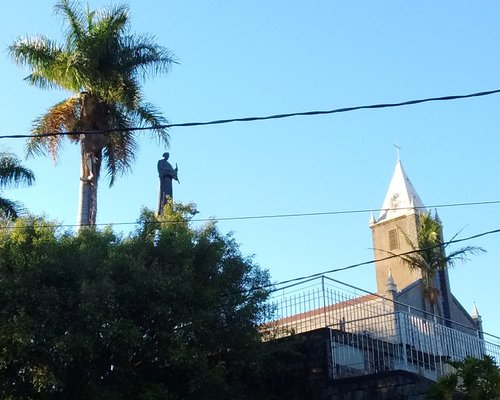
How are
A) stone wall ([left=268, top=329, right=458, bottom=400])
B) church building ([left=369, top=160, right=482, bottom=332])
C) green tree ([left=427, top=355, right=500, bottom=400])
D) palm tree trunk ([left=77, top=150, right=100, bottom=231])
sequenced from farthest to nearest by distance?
1. church building ([left=369, top=160, right=482, bottom=332])
2. palm tree trunk ([left=77, top=150, right=100, bottom=231])
3. stone wall ([left=268, top=329, right=458, bottom=400])
4. green tree ([left=427, top=355, right=500, bottom=400])

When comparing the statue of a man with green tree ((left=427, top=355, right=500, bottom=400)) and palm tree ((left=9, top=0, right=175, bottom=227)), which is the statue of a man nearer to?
palm tree ((left=9, top=0, right=175, bottom=227))

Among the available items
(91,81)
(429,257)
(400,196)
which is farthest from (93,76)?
(400,196)

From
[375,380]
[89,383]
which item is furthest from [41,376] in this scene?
[375,380]

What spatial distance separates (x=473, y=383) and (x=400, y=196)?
4185 centimetres

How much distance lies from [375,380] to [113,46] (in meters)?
11.8

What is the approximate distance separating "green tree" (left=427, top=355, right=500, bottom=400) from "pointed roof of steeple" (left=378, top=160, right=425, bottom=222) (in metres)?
39.9

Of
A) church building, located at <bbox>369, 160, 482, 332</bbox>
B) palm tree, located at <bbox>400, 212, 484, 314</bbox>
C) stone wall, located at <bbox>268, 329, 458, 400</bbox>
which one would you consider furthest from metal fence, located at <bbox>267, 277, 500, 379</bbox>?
church building, located at <bbox>369, 160, 482, 332</bbox>

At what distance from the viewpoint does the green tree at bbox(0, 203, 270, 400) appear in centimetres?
1386

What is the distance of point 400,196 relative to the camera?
54.8m

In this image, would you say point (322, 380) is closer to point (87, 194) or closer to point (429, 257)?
point (87, 194)

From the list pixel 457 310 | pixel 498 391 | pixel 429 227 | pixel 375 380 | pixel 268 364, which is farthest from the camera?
pixel 457 310

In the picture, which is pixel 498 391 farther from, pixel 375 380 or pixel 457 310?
pixel 457 310

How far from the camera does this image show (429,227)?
41.5 metres

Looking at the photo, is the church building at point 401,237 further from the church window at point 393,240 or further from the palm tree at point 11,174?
the palm tree at point 11,174
